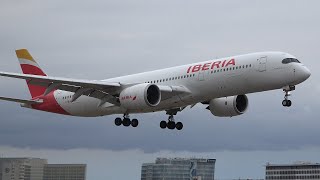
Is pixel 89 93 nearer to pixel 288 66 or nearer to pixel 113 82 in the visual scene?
pixel 113 82

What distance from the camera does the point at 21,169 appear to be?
16575 cm

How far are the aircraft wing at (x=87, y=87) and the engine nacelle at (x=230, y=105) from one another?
7.86 meters

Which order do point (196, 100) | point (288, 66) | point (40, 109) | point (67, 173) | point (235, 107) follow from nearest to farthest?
1. point (288, 66)
2. point (196, 100)
3. point (235, 107)
4. point (40, 109)
5. point (67, 173)

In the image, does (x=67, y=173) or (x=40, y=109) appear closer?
(x=40, y=109)

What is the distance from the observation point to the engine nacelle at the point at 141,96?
72.5 m

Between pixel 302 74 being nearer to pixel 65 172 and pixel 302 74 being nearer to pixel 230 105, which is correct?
pixel 230 105

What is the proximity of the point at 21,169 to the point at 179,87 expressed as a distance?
98.2 m

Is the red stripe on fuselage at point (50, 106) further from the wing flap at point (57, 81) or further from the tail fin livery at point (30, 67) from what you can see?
the wing flap at point (57, 81)

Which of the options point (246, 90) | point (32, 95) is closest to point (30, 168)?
point (32, 95)

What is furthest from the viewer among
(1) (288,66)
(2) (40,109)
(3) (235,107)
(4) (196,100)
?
(2) (40,109)

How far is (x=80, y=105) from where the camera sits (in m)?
82.0

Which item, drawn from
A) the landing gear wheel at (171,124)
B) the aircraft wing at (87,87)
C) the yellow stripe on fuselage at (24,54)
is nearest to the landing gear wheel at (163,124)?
the landing gear wheel at (171,124)

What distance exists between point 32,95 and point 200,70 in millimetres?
24655

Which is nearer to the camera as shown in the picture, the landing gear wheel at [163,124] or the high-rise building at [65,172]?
the landing gear wheel at [163,124]
